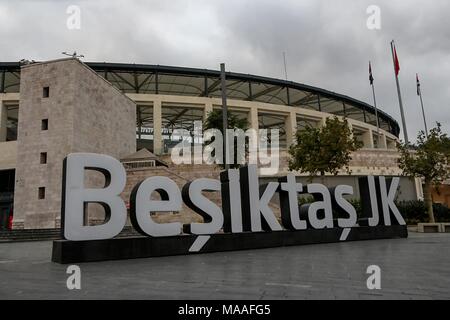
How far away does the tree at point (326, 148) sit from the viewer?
2323 cm

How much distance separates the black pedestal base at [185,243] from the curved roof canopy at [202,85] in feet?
103

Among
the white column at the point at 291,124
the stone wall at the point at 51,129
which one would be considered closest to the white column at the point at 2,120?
the stone wall at the point at 51,129

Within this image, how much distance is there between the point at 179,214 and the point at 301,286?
68.7 feet

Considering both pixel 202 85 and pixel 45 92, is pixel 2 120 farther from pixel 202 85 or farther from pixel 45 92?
pixel 202 85

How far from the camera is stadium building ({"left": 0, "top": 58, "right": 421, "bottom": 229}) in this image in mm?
27547

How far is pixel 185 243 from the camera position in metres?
10.2

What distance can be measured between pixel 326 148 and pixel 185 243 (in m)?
15.6

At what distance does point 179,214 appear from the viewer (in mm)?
25359

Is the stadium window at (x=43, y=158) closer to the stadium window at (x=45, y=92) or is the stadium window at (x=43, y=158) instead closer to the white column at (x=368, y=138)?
the stadium window at (x=45, y=92)

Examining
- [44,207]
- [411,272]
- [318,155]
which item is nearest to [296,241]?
[411,272]

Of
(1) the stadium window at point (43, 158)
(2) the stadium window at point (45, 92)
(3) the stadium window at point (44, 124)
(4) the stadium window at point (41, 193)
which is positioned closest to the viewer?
(4) the stadium window at point (41, 193)

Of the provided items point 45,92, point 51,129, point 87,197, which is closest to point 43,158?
point 51,129

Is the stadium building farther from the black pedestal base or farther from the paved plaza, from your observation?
the paved plaza
